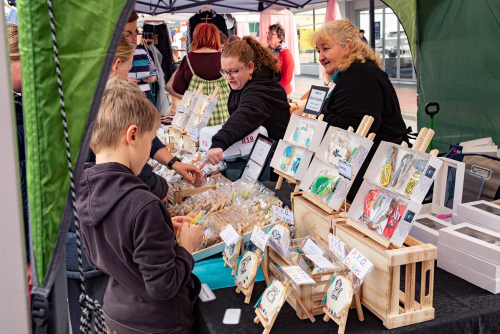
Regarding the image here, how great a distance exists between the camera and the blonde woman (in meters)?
2.32

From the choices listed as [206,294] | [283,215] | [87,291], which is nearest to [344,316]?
[206,294]

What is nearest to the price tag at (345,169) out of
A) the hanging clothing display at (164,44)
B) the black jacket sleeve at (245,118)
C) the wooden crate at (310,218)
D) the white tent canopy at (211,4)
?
the wooden crate at (310,218)

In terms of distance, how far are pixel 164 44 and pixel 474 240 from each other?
686 centimetres

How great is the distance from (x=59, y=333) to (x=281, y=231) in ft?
2.79

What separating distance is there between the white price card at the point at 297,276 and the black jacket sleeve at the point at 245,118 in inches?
58.2

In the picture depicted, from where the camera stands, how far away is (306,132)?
2080 mm

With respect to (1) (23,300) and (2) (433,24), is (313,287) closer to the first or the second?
(1) (23,300)

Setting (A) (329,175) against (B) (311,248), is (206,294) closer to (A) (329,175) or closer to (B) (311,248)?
(B) (311,248)

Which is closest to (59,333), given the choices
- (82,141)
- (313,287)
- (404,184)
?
(82,141)

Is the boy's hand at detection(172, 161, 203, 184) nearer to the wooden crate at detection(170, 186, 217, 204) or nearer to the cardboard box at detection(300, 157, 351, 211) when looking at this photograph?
the wooden crate at detection(170, 186, 217, 204)

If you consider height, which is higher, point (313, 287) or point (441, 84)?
point (441, 84)

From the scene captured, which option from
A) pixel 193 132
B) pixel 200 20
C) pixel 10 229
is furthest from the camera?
pixel 200 20

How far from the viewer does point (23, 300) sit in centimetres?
86

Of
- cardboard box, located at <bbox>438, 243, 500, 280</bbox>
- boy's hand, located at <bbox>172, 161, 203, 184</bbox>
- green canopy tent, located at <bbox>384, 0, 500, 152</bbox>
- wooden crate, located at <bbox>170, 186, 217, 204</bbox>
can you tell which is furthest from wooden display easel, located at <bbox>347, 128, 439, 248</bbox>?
green canopy tent, located at <bbox>384, 0, 500, 152</bbox>
